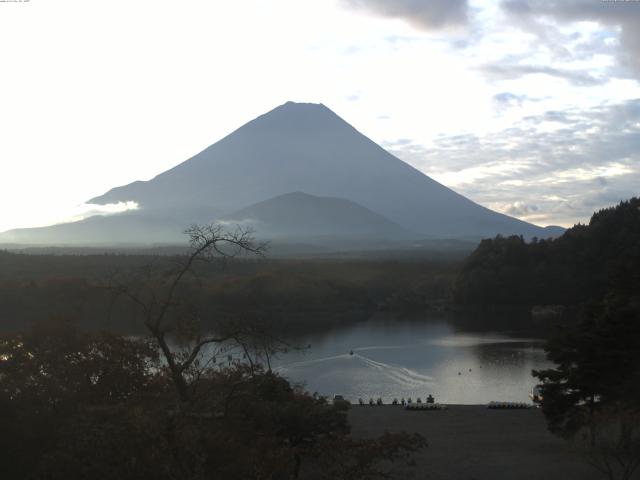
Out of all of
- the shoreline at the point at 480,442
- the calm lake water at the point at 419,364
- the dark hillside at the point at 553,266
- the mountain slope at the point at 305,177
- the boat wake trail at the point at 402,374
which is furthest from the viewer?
the mountain slope at the point at 305,177

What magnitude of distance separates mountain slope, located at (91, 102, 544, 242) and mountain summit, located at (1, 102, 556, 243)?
8.5 inches

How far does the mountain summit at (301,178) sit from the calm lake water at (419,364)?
395ft

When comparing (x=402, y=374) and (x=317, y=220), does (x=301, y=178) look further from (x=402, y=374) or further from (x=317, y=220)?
(x=402, y=374)

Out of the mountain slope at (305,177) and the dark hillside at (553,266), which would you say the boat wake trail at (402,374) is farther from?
the mountain slope at (305,177)

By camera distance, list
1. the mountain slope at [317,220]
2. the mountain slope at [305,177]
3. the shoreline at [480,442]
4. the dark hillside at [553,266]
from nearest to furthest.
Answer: the shoreline at [480,442], the dark hillside at [553,266], the mountain slope at [317,220], the mountain slope at [305,177]

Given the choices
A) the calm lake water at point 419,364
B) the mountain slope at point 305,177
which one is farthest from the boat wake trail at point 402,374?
the mountain slope at point 305,177

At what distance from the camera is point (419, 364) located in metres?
26.8

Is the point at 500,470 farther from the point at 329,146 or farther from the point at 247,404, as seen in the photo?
the point at 329,146

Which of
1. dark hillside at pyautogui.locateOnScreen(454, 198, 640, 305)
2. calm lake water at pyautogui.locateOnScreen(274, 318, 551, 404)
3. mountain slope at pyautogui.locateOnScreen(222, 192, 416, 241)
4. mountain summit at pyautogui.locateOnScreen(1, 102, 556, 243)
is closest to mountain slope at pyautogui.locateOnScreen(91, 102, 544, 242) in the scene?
mountain summit at pyautogui.locateOnScreen(1, 102, 556, 243)

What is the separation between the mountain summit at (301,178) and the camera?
16062cm

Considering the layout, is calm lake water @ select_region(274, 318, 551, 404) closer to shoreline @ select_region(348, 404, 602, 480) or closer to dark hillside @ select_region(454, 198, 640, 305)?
shoreline @ select_region(348, 404, 602, 480)

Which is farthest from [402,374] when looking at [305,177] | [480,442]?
[305,177]

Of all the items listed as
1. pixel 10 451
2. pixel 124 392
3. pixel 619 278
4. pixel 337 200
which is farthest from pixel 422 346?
pixel 337 200

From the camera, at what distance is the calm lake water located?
72.8 ft
